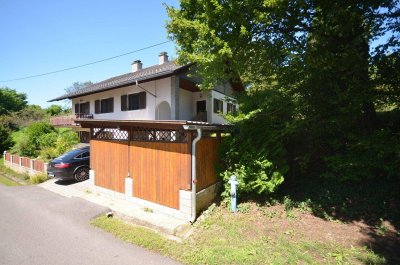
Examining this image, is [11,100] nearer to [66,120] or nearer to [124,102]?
[66,120]

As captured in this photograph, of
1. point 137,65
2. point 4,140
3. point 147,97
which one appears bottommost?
point 4,140

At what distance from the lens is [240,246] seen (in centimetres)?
574

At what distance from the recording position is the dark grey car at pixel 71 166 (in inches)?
468

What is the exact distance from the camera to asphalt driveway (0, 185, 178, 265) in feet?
17.6

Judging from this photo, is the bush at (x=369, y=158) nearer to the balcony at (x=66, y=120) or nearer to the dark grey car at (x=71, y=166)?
the dark grey car at (x=71, y=166)

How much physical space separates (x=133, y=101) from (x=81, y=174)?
6.15 m

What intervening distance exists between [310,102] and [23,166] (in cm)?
1810

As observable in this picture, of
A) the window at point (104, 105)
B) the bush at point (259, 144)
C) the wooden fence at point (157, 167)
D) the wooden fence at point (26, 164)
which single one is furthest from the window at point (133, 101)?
the bush at point (259, 144)

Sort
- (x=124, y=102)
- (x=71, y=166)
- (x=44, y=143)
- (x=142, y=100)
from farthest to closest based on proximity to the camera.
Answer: (x=44, y=143)
(x=124, y=102)
(x=142, y=100)
(x=71, y=166)

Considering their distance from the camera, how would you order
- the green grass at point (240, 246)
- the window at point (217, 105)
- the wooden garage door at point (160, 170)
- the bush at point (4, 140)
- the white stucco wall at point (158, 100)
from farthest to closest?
the bush at point (4, 140), the window at point (217, 105), the white stucco wall at point (158, 100), the wooden garage door at point (160, 170), the green grass at point (240, 246)

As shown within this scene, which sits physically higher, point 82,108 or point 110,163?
point 82,108

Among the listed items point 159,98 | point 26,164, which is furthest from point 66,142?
point 159,98

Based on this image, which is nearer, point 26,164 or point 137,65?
point 26,164

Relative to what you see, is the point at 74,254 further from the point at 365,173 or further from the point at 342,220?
the point at 365,173
